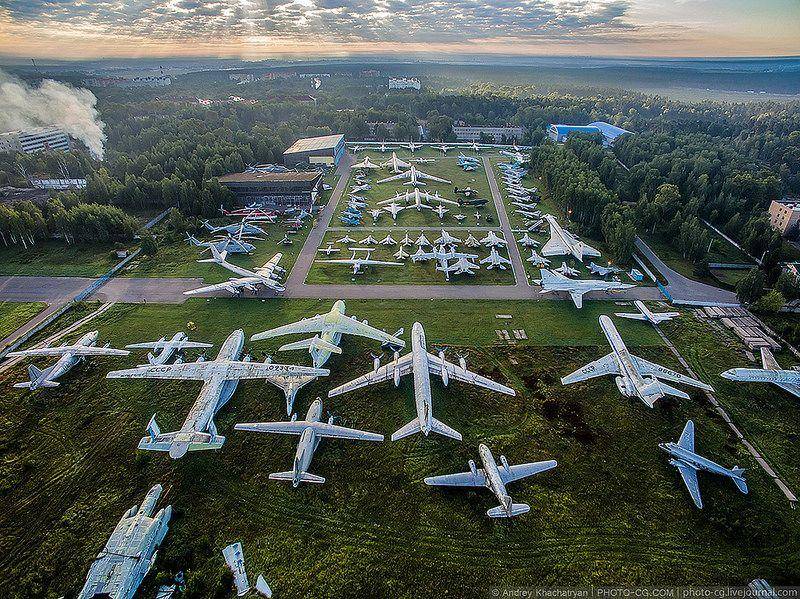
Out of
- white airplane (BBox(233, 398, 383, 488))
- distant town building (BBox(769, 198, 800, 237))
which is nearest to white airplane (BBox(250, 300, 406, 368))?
white airplane (BBox(233, 398, 383, 488))

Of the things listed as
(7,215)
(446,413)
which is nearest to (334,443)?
(446,413)

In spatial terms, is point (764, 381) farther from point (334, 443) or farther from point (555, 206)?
point (555, 206)

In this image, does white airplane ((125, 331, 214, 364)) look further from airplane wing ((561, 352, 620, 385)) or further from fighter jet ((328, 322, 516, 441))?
airplane wing ((561, 352, 620, 385))

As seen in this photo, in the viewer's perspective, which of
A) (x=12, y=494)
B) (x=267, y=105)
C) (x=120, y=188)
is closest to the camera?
(x=12, y=494)

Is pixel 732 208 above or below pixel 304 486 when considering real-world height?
above

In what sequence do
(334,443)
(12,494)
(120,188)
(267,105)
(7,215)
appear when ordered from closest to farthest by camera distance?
(12,494) → (334,443) → (7,215) → (120,188) → (267,105)

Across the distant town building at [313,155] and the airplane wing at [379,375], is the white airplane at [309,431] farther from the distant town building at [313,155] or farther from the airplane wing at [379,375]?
the distant town building at [313,155]
